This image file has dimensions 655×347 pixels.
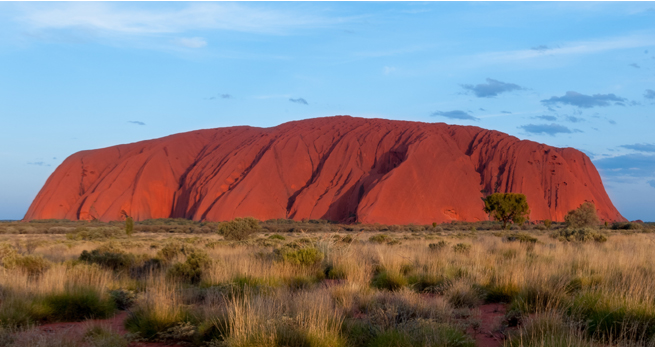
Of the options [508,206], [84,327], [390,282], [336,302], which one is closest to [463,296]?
[390,282]

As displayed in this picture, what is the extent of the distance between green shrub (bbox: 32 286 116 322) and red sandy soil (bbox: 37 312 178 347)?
0.62 ft

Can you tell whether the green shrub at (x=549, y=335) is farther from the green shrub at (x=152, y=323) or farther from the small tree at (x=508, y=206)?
the small tree at (x=508, y=206)

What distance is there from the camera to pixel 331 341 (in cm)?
459

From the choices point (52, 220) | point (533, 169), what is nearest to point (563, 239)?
point (533, 169)

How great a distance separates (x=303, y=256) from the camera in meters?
10.2

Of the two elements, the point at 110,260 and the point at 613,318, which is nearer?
the point at 613,318


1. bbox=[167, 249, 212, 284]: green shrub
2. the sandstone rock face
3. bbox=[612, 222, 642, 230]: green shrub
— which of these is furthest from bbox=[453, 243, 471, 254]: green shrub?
the sandstone rock face

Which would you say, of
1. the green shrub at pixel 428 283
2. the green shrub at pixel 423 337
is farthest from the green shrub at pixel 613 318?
the green shrub at pixel 428 283

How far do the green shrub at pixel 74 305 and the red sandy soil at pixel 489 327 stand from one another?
5257 millimetres

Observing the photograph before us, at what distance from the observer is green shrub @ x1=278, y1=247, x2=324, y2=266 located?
393 inches

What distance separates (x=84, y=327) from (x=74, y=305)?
150 cm

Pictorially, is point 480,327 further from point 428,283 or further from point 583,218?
point 583,218

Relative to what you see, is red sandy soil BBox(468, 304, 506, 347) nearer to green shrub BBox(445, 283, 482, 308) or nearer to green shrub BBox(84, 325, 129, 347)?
green shrub BBox(445, 283, 482, 308)

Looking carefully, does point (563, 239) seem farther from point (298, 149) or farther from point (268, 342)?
point (298, 149)
